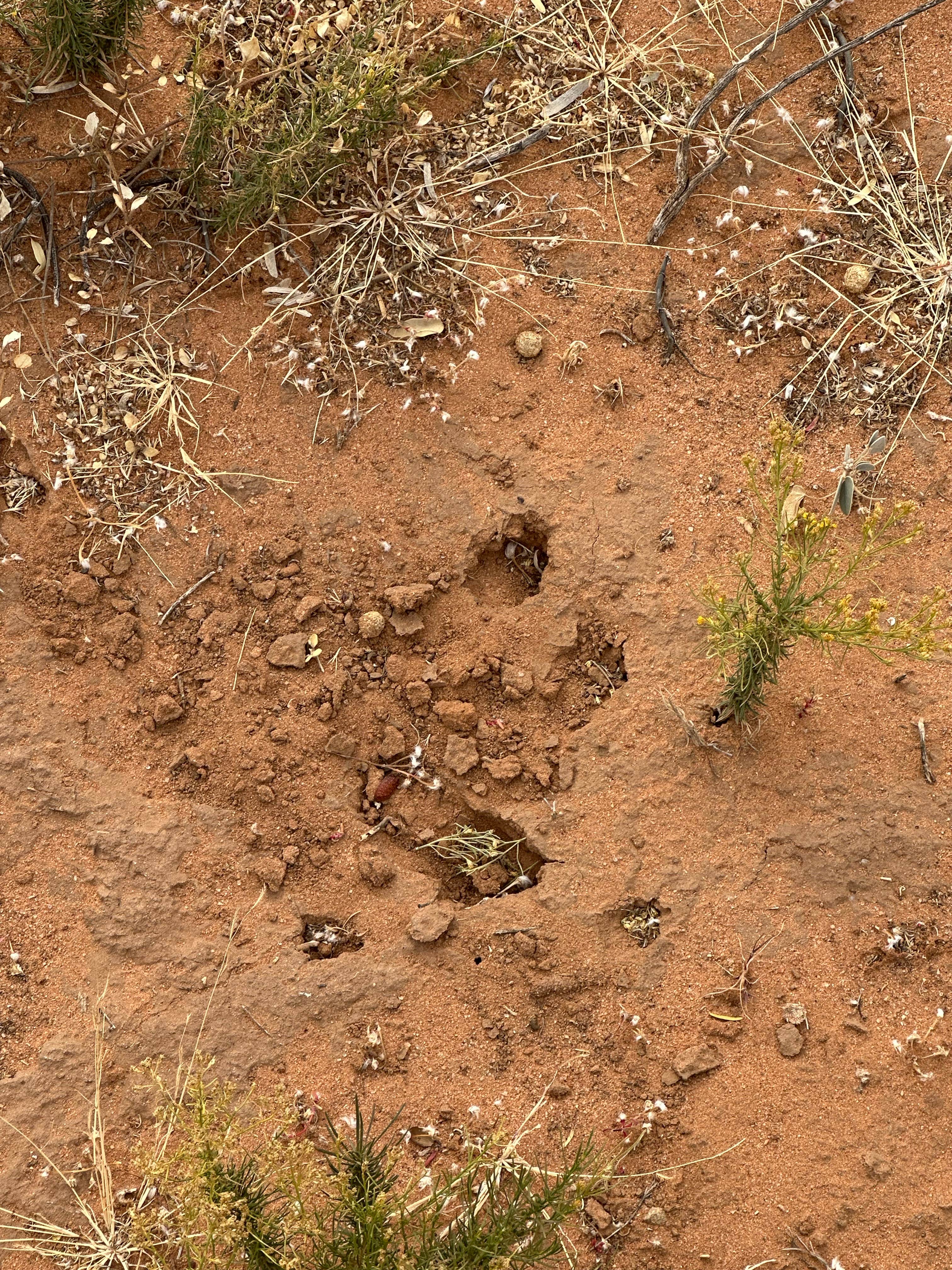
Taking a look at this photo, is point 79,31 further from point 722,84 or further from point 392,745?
point 392,745

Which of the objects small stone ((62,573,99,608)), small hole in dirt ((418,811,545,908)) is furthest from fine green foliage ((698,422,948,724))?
small stone ((62,573,99,608))

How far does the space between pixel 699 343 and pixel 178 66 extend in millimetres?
1803

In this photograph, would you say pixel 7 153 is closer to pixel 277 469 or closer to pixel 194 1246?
pixel 277 469

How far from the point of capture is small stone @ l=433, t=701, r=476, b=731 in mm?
3150

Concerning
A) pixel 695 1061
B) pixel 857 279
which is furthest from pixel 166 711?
pixel 857 279

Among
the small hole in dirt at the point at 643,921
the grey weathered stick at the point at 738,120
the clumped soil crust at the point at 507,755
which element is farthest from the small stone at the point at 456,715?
the grey weathered stick at the point at 738,120

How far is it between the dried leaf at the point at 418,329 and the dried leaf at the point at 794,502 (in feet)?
3.69

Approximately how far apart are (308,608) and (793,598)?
132 cm

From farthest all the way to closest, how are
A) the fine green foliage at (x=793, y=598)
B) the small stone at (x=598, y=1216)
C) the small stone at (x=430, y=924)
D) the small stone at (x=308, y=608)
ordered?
1. the small stone at (x=308, y=608)
2. the small stone at (x=430, y=924)
3. the small stone at (x=598, y=1216)
4. the fine green foliage at (x=793, y=598)

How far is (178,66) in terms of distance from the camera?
11.5 ft

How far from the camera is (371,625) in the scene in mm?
3205

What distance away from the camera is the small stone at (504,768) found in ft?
10.2

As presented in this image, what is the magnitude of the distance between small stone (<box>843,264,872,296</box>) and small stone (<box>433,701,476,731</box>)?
1689 mm

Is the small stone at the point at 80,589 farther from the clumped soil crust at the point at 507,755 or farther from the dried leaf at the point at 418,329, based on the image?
the dried leaf at the point at 418,329
